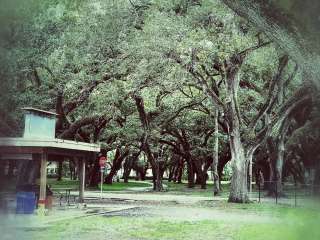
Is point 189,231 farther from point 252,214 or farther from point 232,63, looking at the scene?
point 232,63

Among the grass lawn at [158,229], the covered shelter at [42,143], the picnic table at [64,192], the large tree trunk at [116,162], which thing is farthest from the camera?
the large tree trunk at [116,162]

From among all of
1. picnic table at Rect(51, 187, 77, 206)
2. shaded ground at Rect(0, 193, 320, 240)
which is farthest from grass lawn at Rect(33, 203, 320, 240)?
picnic table at Rect(51, 187, 77, 206)

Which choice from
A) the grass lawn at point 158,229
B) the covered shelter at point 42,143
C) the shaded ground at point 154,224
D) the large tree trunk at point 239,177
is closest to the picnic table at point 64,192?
the shaded ground at point 154,224

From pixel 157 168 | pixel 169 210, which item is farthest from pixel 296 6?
pixel 157 168

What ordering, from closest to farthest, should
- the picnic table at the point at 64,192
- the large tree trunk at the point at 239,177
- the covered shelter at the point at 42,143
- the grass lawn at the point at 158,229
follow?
the grass lawn at the point at 158,229 → the covered shelter at the point at 42,143 → the picnic table at the point at 64,192 → the large tree trunk at the point at 239,177

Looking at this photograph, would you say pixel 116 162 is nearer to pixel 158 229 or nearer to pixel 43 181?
pixel 43 181

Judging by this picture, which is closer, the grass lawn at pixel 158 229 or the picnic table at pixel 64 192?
the grass lawn at pixel 158 229

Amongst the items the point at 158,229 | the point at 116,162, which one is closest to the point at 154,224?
Result: the point at 158,229

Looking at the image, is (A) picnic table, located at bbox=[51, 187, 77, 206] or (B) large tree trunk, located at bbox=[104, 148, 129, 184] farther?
(B) large tree trunk, located at bbox=[104, 148, 129, 184]

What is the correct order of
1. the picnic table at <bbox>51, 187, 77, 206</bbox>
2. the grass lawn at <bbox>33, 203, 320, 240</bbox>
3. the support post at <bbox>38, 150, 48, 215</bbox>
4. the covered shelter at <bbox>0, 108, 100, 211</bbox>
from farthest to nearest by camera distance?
the picnic table at <bbox>51, 187, 77, 206</bbox> → the support post at <bbox>38, 150, 48, 215</bbox> → the covered shelter at <bbox>0, 108, 100, 211</bbox> → the grass lawn at <bbox>33, 203, 320, 240</bbox>

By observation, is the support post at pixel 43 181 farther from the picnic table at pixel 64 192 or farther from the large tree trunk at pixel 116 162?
the large tree trunk at pixel 116 162

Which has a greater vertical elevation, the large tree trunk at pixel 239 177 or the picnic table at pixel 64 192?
the large tree trunk at pixel 239 177

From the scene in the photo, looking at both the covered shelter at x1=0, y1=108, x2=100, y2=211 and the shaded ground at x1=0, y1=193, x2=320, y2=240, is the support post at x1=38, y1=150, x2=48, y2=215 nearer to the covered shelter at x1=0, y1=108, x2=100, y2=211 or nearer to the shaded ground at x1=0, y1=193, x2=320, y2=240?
the covered shelter at x1=0, y1=108, x2=100, y2=211

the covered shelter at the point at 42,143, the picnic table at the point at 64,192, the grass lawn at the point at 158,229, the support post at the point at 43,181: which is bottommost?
the grass lawn at the point at 158,229
